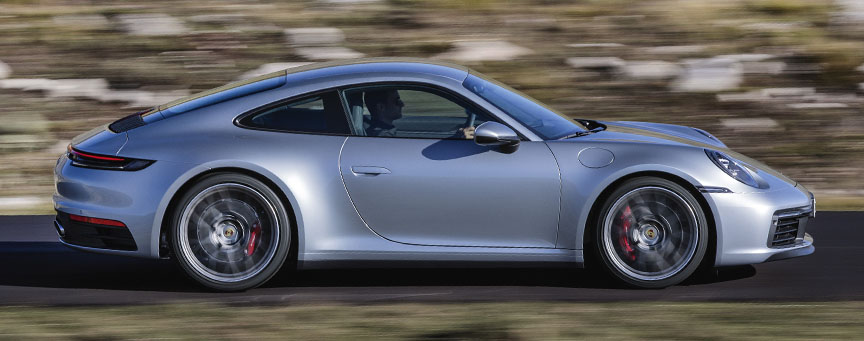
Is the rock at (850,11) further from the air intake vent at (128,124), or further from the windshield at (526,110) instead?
the air intake vent at (128,124)

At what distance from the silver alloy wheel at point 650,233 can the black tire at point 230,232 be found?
1797 mm

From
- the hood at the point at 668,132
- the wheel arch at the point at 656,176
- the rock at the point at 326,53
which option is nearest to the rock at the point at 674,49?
the rock at the point at 326,53

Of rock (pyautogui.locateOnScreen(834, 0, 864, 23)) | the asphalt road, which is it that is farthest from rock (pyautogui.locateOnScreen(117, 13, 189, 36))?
rock (pyautogui.locateOnScreen(834, 0, 864, 23))

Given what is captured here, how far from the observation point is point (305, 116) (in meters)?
6.25

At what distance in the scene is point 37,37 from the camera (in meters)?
13.6

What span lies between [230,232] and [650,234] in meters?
2.31

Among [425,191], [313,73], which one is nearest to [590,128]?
[425,191]

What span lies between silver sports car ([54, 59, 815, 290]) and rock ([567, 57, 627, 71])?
6.45 m

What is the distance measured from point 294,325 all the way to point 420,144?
4.15ft

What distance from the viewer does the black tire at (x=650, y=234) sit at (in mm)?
6074

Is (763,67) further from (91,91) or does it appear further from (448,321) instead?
(448,321)

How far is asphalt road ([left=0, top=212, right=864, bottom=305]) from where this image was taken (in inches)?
239

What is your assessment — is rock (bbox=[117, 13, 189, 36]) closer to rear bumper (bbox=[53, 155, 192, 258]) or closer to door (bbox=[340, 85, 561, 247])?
rear bumper (bbox=[53, 155, 192, 258])

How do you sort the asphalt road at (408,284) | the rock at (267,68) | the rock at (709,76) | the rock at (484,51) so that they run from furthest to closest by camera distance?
the rock at (484,51), the rock at (267,68), the rock at (709,76), the asphalt road at (408,284)
